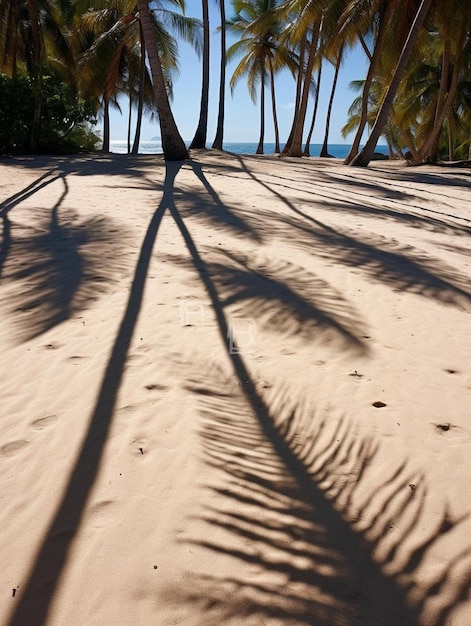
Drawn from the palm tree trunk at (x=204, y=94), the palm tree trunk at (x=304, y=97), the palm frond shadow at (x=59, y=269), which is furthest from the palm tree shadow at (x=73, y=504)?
the palm tree trunk at (x=304, y=97)

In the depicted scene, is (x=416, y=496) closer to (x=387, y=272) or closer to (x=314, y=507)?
(x=314, y=507)

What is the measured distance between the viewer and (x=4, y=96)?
47.1ft

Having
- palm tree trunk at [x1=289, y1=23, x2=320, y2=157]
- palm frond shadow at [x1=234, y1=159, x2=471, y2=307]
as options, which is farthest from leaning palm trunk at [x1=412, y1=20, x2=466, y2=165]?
palm frond shadow at [x1=234, y1=159, x2=471, y2=307]

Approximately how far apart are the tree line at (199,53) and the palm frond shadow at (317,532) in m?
12.4

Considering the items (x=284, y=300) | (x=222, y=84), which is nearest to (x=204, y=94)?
(x=222, y=84)

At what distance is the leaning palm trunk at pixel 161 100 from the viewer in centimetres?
1179

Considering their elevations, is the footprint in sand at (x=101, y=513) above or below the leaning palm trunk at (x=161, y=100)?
below

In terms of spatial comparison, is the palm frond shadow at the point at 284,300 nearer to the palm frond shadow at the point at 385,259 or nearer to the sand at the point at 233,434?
the sand at the point at 233,434

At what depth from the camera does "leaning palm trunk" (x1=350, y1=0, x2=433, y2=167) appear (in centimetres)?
1289

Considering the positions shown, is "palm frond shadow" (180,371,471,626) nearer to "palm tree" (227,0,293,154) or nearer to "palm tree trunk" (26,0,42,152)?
"palm tree trunk" (26,0,42,152)

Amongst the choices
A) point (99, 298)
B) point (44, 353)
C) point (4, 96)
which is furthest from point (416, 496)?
point (4, 96)

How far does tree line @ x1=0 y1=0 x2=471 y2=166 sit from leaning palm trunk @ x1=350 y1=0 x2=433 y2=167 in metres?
0.03

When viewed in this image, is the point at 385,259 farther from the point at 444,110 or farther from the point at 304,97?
the point at 444,110

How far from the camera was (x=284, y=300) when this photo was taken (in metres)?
3.75
